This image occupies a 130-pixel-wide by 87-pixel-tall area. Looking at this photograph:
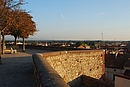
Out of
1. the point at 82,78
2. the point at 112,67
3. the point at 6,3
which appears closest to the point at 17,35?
the point at 6,3

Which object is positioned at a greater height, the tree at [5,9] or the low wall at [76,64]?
the tree at [5,9]

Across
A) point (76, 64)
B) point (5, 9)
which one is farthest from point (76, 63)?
point (5, 9)

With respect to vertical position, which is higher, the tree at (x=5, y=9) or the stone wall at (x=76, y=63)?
the tree at (x=5, y=9)

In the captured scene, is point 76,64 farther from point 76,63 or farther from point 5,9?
point 5,9

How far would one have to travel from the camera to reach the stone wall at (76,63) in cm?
1180

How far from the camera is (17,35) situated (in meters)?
27.1

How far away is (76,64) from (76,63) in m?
0.07

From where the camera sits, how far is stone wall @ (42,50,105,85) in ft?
38.7

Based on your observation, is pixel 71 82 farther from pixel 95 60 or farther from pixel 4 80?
pixel 4 80

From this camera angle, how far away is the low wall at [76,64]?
1179cm

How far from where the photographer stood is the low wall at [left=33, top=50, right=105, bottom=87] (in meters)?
11.8

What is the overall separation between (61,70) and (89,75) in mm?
3601

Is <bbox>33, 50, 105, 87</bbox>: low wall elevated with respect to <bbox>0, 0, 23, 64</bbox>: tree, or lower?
lower

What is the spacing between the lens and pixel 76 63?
45.1 feet
